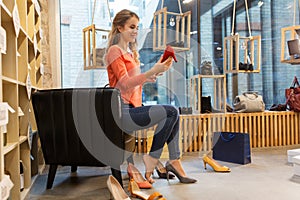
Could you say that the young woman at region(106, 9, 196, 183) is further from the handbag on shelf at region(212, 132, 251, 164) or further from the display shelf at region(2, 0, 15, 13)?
the handbag on shelf at region(212, 132, 251, 164)

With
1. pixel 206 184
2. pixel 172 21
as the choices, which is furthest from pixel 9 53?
pixel 172 21

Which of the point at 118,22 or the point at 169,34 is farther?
the point at 169,34

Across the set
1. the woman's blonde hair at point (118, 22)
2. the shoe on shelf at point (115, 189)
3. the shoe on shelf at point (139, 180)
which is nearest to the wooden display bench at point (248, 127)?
the shoe on shelf at point (139, 180)

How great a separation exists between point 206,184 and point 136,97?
2.73 ft

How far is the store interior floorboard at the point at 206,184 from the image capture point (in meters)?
1.99

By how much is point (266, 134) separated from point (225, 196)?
2.13m

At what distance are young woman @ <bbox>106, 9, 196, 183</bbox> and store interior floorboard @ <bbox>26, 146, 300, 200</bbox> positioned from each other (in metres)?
0.19

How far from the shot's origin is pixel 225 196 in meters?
1.95

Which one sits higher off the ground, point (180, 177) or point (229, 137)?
point (229, 137)

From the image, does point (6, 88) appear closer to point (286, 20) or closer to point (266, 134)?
point (266, 134)

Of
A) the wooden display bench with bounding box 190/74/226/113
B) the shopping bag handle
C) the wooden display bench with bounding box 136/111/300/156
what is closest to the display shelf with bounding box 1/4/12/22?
the wooden display bench with bounding box 136/111/300/156

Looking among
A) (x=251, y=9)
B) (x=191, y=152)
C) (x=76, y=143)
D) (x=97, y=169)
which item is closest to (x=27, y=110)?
(x=76, y=143)

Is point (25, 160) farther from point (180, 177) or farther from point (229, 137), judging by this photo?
point (229, 137)

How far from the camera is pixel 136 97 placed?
2.29 metres
